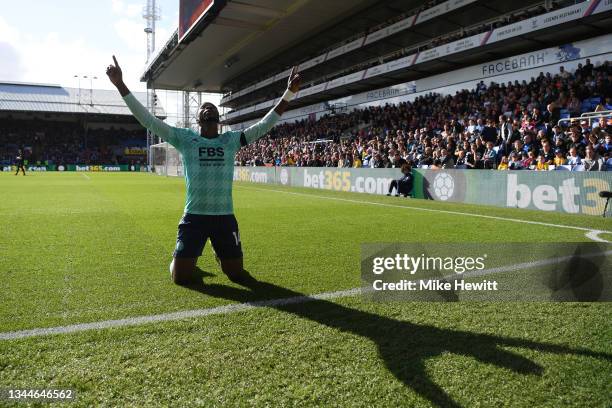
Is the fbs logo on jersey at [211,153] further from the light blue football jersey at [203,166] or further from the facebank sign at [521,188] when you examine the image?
the facebank sign at [521,188]

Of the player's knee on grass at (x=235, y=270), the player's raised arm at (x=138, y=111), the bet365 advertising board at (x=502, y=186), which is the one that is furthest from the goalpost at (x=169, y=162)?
the player's knee on grass at (x=235, y=270)

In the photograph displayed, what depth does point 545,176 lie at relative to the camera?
12.4 metres

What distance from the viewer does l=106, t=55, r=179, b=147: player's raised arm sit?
14.5ft

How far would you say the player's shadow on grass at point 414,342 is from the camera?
2.71m

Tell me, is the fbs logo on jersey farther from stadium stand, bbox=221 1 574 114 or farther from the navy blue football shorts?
stadium stand, bbox=221 1 574 114

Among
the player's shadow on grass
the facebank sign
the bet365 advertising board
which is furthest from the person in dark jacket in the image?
the player's shadow on grass

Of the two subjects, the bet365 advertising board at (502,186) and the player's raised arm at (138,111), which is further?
the bet365 advertising board at (502,186)

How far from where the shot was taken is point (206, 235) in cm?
483

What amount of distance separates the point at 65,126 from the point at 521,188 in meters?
75.0

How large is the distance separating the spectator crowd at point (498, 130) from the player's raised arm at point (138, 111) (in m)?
11.8

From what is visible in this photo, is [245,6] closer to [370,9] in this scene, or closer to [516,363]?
[370,9]

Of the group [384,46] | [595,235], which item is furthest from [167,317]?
[384,46]

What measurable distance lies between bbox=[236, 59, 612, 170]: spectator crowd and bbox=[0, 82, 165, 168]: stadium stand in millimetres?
52339

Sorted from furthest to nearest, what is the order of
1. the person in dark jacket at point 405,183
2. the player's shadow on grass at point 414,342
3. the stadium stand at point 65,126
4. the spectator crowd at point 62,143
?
the spectator crowd at point 62,143
the stadium stand at point 65,126
the person in dark jacket at point 405,183
the player's shadow on grass at point 414,342
